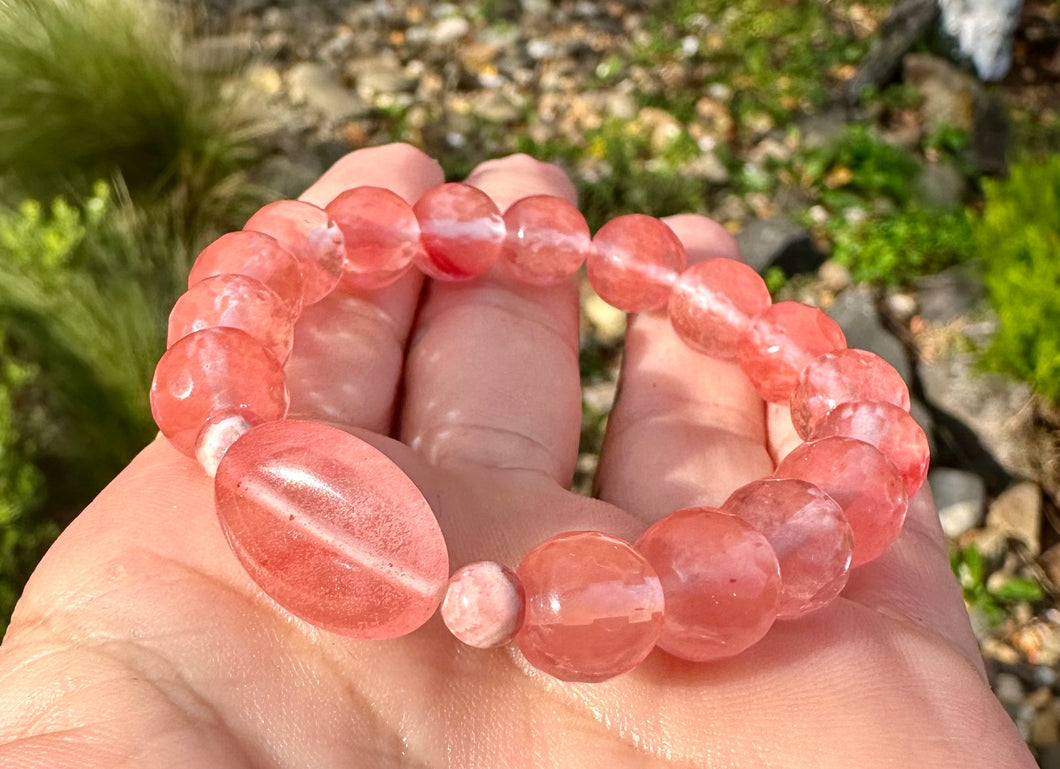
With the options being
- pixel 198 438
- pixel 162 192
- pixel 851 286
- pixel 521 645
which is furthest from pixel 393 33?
pixel 521 645

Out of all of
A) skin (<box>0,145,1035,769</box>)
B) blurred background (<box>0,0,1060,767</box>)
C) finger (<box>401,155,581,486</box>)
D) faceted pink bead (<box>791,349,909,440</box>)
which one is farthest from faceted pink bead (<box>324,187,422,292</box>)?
faceted pink bead (<box>791,349,909,440</box>)

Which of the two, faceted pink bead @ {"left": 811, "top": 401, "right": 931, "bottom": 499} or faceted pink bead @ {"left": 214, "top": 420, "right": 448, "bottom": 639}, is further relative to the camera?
faceted pink bead @ {"left": 811, "top": 401, "right": 931, "bottom": 499}

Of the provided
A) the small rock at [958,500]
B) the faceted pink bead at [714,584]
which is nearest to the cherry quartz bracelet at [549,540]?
the faceted pink bead at [714,584]

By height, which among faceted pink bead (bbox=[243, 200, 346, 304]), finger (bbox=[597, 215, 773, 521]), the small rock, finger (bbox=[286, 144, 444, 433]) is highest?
faceted pink bead (bbox=[243, 200, 346, 304])

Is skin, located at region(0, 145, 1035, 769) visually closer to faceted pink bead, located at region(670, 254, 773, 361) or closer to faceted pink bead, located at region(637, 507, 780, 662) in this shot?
faceted pink bead, located at region(637, 507, 780, 662)

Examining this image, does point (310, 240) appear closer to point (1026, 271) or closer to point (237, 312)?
point (237, 312)

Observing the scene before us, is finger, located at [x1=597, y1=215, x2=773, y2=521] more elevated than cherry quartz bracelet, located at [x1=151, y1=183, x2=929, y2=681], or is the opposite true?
cherry quartz bracelet, located at [x1=151, y1=183, x2=929, y2=681]

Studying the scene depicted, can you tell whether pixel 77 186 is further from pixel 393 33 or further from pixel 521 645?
pixel 521 645

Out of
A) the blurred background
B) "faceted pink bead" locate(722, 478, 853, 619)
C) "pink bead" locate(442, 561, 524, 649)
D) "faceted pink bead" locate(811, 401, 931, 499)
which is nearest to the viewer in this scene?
"pink bead" locate(442, 561, 524, 649)
